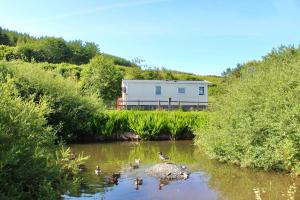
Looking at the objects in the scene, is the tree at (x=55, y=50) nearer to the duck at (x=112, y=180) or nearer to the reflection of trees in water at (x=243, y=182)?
the reflection of trees in water at (x=243, y=182)

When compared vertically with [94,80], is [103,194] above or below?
below

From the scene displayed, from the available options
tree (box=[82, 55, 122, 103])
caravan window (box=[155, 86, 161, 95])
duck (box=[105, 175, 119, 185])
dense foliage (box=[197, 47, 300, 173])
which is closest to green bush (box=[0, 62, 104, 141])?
dense foliage (box=[197, 47, 300, 173])

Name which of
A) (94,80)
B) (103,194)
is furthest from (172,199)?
(94,80)

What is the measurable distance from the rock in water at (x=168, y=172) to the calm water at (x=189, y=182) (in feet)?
1.13

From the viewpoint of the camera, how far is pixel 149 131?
31.4 metres

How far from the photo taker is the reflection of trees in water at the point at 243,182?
15562 millimetres

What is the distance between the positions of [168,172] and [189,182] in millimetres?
1318

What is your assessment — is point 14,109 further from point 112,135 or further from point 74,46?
point 74,46

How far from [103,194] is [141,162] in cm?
721

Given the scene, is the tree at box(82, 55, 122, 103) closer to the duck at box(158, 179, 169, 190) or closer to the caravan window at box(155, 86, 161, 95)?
the caravan window at box(155, 86, 161, 95)

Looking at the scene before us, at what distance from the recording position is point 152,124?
31234mm

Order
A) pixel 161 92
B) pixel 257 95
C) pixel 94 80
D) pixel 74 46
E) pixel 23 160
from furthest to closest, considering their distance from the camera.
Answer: pixel 74 46, pixel 94 80, pixel 161 92, pixel 257 95, pixel 23 160

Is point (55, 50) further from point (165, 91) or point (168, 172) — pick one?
point (168, 172)

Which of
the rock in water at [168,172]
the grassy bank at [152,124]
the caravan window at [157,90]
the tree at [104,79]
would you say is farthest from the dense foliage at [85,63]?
the rock in water at [168,172]
